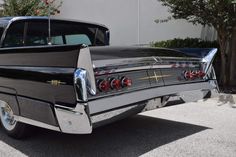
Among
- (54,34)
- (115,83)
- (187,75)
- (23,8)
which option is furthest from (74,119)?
(23,8)

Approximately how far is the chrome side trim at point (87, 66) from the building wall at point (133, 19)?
7.77 m

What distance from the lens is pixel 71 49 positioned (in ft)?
11.8

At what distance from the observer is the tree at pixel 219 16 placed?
795 cm

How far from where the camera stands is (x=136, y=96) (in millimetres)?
4191

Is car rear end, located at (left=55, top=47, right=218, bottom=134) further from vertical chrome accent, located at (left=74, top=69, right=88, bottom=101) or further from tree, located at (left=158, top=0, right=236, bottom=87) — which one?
tree, located at (left=158, top=0, right=236, bottom=87)

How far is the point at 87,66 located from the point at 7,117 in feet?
6.45

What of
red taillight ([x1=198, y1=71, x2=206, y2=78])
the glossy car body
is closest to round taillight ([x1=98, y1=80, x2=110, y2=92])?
the glossy car body

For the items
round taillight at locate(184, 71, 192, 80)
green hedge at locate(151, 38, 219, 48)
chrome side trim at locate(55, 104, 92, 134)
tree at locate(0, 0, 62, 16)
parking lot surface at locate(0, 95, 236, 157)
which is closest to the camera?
chrome side trim at locate(55, 104, 92, 134)

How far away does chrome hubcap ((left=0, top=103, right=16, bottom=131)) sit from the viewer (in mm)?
4864

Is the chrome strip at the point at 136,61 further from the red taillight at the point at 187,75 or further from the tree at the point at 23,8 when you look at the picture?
the tree at the point at 23,8

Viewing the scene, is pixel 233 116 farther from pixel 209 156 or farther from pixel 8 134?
pixel 8 134

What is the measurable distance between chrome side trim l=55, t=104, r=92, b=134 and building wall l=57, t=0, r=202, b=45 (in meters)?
7.96

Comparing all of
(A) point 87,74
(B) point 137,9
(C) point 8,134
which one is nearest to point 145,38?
(B) point 137,9

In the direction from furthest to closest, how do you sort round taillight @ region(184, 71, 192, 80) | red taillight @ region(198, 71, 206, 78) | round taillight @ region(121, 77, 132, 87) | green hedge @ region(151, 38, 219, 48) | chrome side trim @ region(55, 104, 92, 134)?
1. green hedge @ region(151, 38, 219, 48)
2. red taillight @ region(198, 71, 206, 78)
3. round taillight @ region(184, 71, 192, 80)
4. round taillight @ region(121, 77, 132, 87)
5. chrome side trim @ region(55, 104, 92, 134)
